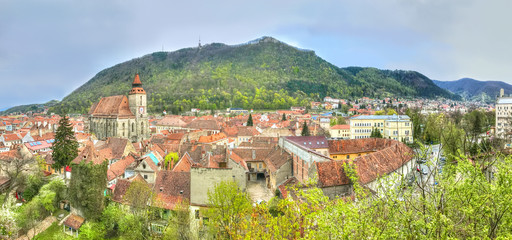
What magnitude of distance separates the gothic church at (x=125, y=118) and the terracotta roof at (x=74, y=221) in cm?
5022

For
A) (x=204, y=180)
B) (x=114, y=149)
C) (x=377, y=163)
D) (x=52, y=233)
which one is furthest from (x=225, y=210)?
(x=114, y=149)

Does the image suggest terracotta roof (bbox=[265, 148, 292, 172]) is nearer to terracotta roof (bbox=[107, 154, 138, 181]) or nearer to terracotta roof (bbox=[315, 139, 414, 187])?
terracotta roof (bbox=[315, 139, 414, 187])

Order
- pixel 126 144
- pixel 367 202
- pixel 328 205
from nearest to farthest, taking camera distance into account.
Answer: pixel 328 205, pixel 367 202, pixel 126 144

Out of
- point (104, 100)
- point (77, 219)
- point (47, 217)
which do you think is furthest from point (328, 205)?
point (104, 100)

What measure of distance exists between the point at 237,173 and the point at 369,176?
1229cm

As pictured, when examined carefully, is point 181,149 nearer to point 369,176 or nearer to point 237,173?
point 237,173

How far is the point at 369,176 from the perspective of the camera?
92.2 feet

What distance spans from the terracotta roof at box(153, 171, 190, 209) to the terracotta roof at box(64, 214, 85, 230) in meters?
7.18

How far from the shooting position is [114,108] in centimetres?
7944

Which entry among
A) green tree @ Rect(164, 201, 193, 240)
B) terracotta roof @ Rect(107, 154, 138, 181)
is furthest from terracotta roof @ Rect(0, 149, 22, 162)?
green tree @ Rect(164, 201, 193, 240)

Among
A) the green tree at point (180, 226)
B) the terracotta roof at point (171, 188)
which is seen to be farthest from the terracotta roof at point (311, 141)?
the green tree at point (180, 226)

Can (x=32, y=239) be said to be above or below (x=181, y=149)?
below

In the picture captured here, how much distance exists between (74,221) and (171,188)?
30.6ft

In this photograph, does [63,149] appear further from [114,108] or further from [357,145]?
[114,108]
